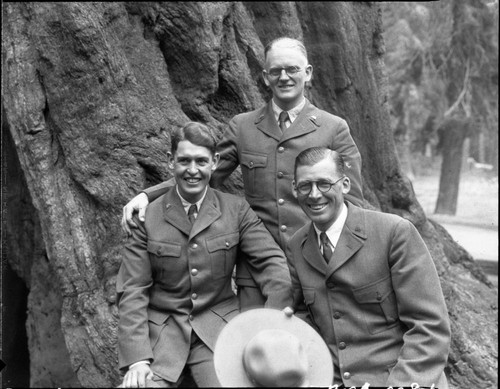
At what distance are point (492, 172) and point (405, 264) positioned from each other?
17.8 m

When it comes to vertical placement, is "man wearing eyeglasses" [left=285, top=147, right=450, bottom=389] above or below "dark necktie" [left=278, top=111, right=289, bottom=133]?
below

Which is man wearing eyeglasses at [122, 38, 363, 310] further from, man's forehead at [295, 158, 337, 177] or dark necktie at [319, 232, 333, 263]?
man's forehead at [295, 158, 337, 177]

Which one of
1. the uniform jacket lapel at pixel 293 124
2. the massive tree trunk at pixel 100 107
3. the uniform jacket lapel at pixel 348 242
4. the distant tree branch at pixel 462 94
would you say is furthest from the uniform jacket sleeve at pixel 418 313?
the distant tree branch at pixel 462 94

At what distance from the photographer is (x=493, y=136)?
702 inches

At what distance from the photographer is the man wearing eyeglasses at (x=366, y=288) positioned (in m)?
3.36

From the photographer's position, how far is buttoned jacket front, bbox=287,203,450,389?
11.0ft

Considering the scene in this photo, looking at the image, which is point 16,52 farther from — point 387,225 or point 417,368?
point 417,368

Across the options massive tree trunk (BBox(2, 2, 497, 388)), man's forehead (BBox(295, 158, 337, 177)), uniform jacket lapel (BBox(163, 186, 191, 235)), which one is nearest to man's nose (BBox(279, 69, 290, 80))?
uniform jacket lapel (BBox(163, 186, 191, 235))

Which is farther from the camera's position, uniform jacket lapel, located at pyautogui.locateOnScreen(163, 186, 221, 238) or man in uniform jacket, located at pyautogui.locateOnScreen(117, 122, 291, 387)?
uniform jacket lapel, located at pyautogui.locateOnScreen(163, 186, 221, 238)

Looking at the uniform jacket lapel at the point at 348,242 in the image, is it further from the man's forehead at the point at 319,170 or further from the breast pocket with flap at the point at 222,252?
the breast pocket with flap at the point at 222,252

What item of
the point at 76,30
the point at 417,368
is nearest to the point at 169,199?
the point at 417,368

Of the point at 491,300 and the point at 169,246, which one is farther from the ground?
the point at 169,246

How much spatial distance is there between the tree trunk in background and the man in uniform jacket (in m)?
14.5

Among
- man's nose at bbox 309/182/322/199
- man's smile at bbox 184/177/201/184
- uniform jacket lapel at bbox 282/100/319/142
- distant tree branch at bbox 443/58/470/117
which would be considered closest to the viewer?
man's nose at bbox 309/182/322/199
